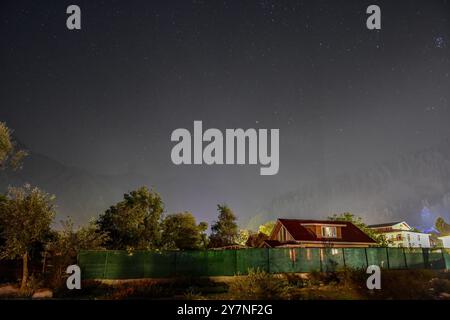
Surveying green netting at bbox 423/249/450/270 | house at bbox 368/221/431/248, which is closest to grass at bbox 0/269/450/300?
green netting at bbox 423/249/450/270

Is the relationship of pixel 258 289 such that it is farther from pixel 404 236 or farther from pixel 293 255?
pixel 404 236

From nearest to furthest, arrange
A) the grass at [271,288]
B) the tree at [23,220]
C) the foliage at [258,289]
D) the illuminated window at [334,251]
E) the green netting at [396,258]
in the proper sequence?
the foliage at [258,289]
the grass at [271,288]
the tree at [23,220]
the illuminated window at [334,251]
the green netting at [396,258]

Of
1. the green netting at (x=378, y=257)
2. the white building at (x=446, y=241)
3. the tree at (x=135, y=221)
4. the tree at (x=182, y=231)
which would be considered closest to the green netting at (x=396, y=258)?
the green netting at (x=378, y=257)

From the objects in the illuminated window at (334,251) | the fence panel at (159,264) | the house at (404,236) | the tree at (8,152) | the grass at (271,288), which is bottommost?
the grass at (271,288)

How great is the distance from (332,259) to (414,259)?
1029 cm

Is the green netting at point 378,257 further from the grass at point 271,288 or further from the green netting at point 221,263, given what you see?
the green netting at point 221,263

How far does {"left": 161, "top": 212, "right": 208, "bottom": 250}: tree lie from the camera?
229 ft

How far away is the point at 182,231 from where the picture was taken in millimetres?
72125

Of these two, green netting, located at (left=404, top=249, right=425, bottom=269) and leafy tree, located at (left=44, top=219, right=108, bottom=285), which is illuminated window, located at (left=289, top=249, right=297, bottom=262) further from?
leafy tree, located at (left=44, top=219, right=108, bottom=285)

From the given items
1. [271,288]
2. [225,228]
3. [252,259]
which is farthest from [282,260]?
[225,228]

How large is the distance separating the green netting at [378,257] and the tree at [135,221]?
88.5ft

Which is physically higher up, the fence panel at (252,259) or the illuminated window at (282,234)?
the illuminated window at (282,234)

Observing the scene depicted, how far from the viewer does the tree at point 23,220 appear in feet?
90.7
